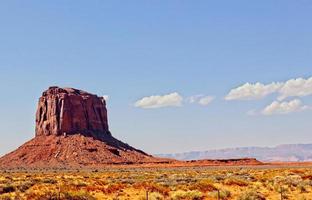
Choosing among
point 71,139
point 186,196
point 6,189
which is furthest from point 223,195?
point 71,139

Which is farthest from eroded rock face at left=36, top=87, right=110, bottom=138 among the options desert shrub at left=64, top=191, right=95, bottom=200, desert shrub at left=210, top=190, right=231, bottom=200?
desert shrub at left=210, top=190, right=231, bottom=200

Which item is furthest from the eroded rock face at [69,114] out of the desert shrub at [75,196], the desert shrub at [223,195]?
the desert shrub at [223,195]

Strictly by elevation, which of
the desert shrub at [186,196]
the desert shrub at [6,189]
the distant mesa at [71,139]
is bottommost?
the desert shrub at [186,196]

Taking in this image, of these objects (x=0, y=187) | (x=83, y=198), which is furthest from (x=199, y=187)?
(x=0, y=187)

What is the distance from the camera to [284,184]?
36062 millimetres

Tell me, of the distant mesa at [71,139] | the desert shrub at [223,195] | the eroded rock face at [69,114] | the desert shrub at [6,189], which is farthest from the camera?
the eroded rock face at [69,114]

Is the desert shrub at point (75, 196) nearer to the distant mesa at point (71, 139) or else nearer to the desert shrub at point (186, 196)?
the desert shrub at point (186, 196)

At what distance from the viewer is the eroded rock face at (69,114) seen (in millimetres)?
144125

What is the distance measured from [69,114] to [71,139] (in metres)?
10.8

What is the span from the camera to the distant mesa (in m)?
126

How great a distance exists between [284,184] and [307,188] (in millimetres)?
2547

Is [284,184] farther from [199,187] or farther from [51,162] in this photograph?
[51,162]

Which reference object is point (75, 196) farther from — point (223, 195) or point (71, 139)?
point (71, 139)

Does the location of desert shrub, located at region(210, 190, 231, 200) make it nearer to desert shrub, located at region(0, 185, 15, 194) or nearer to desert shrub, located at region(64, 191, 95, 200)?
desert shrub, located at region(64, 191, 95, 200)
